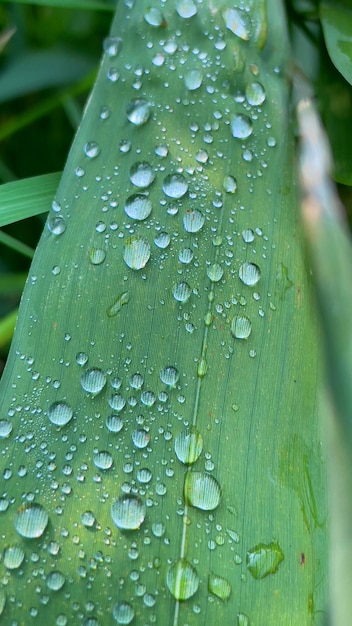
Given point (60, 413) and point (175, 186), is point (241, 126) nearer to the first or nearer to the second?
point (175, 186)

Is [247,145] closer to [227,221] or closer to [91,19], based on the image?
[227,221]

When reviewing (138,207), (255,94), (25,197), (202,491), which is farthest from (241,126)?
(202,491)

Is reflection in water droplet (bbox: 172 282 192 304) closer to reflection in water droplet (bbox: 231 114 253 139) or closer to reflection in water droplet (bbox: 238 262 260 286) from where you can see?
reflection in water droplet (bbox: 238 262 260 286)

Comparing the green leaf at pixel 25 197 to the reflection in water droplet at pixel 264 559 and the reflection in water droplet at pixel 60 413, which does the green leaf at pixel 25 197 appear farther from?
the reflection in water droplet at pixel 264 559

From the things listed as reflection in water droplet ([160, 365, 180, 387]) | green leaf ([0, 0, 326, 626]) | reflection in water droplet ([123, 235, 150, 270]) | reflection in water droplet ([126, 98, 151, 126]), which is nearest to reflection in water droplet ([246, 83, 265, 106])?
green leaf ([0, 0, 326, 626])

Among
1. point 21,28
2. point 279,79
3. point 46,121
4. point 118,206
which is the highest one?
point 279,79

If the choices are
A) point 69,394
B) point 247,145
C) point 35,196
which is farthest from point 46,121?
point 69,394

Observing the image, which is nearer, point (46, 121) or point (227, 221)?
point (227, 221)
